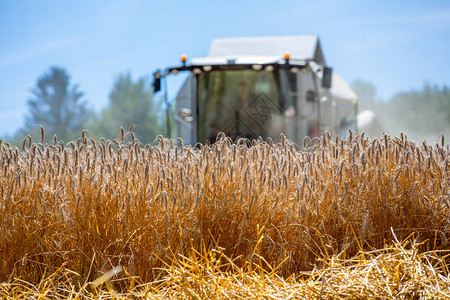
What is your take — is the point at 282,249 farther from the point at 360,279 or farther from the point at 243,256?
the point at 360,279

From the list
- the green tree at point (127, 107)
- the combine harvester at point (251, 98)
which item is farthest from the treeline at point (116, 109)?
the combine harvester at point (251, 98)

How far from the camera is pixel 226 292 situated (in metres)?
2.36

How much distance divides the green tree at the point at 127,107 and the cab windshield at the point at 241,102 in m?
46.6

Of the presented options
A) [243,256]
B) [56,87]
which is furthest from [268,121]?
[56,87]

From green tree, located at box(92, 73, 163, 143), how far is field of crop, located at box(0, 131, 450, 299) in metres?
52.0

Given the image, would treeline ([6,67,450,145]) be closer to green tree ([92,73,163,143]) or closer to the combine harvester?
green tree ([92,73,163,143])

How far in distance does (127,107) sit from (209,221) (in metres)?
57.2

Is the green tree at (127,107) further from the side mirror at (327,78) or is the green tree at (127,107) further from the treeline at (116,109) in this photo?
the side mirror at (327,78)

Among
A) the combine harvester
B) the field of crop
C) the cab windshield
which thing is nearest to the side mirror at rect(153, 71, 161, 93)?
the combine harvester

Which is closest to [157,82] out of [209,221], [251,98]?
[251,98]

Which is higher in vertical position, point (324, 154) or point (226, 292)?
point (324, 154)

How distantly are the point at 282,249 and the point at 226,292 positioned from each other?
51cm

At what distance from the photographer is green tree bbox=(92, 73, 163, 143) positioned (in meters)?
56.3

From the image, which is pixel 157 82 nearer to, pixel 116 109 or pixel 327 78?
pixel 327 78
